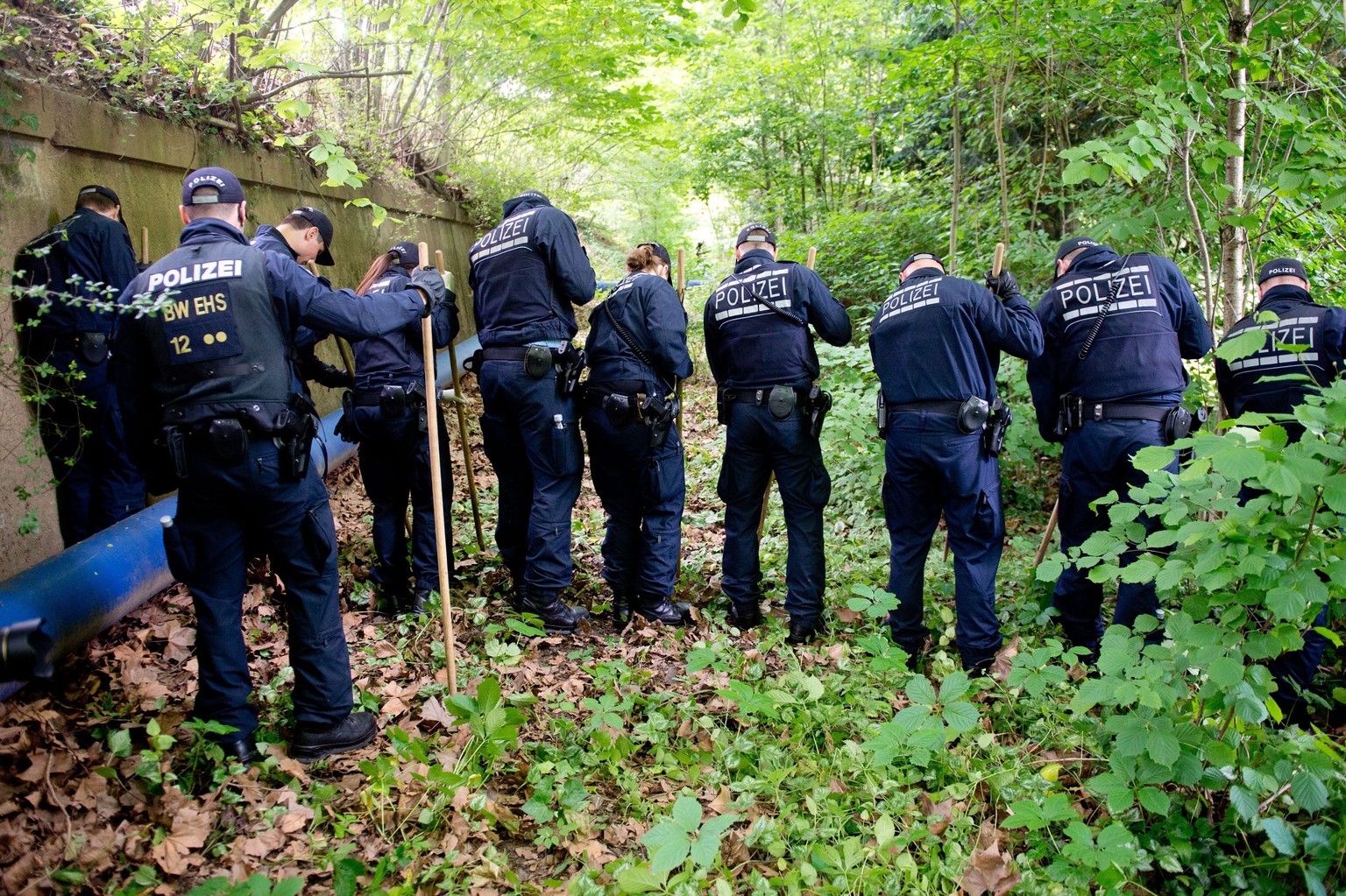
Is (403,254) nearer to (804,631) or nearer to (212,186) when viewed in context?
(212,186)

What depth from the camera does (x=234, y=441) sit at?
10.1 ft

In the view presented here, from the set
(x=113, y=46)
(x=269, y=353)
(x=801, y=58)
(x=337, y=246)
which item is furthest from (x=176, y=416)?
(x=801, y=58)

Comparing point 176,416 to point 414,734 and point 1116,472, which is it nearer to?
point 414,734

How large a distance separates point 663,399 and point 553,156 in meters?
8.12

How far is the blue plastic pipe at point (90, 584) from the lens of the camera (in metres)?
3.26

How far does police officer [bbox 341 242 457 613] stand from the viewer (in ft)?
15.2

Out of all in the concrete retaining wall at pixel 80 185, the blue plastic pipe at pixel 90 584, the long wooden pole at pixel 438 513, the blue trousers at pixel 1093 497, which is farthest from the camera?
the blue trousers at pixel 1093 497

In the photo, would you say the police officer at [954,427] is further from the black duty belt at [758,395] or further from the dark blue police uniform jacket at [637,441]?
the dark blue police uniform jacket at [637,441]

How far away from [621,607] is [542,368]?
61.1 inches

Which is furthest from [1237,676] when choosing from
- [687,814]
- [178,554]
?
[178,554]

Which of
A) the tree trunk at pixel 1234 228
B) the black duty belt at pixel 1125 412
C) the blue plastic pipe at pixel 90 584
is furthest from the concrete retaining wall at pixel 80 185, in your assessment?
the tree trunk at pixel 1234 228

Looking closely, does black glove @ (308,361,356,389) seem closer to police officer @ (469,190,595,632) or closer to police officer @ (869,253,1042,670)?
police officer @ (469,190,595,632)

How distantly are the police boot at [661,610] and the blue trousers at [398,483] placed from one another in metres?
1.26

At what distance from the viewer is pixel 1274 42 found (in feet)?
16.2
